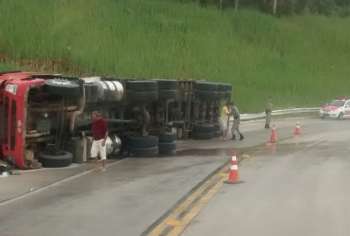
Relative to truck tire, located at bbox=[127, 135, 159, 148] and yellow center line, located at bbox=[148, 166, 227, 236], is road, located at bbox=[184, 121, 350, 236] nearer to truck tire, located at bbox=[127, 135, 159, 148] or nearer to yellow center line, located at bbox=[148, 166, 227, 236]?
yellow center line, located at bbox=[148, 166, 227, 236]

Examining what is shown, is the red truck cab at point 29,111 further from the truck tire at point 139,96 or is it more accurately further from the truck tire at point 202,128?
the truck tire at point 202,128

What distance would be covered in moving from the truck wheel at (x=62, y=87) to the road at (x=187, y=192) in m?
2.24

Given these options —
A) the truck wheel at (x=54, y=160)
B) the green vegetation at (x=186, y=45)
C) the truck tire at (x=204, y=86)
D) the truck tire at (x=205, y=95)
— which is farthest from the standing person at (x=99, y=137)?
the green vegetation at (x=186, y=45)

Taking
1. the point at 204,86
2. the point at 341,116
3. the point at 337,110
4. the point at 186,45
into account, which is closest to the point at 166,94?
the point at 204,86

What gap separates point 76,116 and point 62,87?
1.48 meters

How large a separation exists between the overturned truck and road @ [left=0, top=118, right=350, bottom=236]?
122 cm

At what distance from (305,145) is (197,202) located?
53.4 ft

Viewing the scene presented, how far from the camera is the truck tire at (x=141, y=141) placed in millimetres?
22594

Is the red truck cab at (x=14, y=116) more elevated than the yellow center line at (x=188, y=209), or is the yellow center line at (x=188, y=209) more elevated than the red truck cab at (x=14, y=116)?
the red truck cab at (x=14, y=116)

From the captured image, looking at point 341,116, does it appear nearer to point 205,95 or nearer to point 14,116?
point 205,95

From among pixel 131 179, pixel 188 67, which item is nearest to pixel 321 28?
pixel 188 67

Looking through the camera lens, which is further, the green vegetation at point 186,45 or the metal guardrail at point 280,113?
the metal guardrail at point 280,113

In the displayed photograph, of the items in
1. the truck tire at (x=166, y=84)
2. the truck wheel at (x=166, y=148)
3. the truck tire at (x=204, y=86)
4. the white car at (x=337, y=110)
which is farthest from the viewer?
the white car at (x=337, y=110)

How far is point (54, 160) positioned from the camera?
62.1 feet
